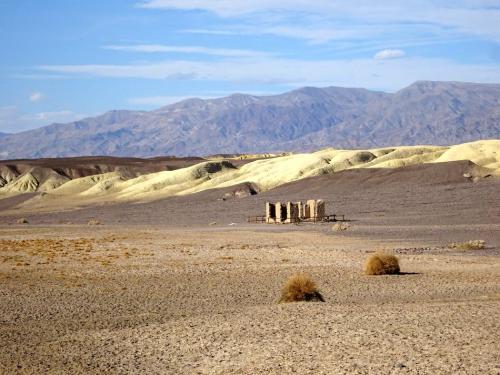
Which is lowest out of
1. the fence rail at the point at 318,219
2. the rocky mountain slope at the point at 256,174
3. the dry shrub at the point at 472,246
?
the dry shrub at the point at 472,246

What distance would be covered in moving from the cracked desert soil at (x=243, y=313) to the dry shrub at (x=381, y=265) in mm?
456

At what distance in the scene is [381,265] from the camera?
2517 cm

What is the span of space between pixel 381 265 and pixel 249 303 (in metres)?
6.42

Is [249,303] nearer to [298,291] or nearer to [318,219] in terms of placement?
[298,291]

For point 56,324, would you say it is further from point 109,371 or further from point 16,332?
point 109,371

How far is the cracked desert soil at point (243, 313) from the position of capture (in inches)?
511

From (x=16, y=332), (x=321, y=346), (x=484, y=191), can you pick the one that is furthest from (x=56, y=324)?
(x=484, y=191)

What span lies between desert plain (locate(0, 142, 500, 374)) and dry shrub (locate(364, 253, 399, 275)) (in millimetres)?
385

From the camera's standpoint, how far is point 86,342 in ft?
49.3

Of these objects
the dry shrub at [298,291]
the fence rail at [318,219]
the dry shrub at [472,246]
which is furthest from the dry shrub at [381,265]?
the fence rail at [318,219]

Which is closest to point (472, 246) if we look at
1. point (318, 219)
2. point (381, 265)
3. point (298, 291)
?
point (381, 265)

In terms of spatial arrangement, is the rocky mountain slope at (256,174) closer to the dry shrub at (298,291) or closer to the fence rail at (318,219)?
the fence rail at (318,219)

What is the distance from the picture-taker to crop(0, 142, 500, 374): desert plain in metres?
13.1

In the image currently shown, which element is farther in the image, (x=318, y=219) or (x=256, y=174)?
(x=256, y=174)
